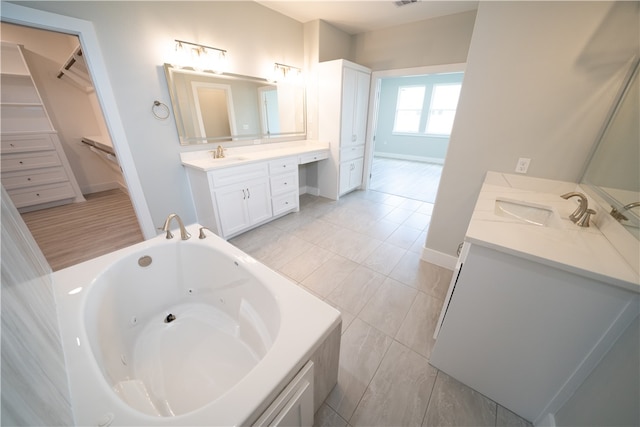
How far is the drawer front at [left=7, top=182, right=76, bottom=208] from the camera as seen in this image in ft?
10.0

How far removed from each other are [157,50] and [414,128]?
6.21 meters

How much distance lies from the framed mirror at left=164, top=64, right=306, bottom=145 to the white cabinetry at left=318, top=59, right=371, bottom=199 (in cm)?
42

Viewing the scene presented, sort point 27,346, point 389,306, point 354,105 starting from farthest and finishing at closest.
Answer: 1. point 354,105
2. point 389,306
3. point 27,346

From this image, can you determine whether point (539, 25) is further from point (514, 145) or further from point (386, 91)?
point (386, 91)

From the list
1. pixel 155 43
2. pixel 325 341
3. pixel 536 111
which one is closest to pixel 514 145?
pixel 536 111

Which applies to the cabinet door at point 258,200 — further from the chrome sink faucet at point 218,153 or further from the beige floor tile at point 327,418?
the beige floor tile at point 327,418

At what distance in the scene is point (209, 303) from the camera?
5.33ft

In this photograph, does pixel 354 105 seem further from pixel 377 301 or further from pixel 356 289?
pixel 377 301

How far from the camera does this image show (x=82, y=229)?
9.02ft

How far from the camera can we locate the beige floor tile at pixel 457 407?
42.8 inches

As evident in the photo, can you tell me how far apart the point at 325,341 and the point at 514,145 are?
184 centimetres

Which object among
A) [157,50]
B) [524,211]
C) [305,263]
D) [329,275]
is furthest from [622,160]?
[157,50]

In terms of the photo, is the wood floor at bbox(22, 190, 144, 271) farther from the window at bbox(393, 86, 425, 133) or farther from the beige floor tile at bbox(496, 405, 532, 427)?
the window at bbox(393, 86, 425, 133)

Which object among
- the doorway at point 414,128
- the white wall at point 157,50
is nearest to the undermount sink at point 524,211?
the white wall at point 157,50
